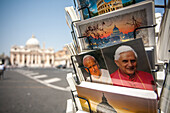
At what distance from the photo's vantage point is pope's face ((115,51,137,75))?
1.10 ft

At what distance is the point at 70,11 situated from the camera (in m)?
0.46

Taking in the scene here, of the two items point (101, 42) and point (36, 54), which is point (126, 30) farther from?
point (36, 54)

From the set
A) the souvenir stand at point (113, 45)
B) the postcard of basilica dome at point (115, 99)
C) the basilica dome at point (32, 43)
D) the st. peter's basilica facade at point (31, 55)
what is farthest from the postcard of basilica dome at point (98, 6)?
the basilica dome at point (32, 43)

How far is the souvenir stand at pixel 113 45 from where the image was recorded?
327 mm

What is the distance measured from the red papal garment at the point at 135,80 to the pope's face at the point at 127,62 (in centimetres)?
2

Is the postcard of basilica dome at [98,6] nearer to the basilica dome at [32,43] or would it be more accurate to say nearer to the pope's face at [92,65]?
the pope's face at [92,65]

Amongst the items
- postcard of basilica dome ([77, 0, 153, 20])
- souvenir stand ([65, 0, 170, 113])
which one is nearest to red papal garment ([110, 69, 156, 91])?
souvenir stand ([65, 0, 170, 113])

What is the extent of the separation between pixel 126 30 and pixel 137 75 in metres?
0.17

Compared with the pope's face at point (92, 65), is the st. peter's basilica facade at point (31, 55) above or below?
above

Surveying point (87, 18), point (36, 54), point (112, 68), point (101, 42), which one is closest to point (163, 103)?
point (112, 68)

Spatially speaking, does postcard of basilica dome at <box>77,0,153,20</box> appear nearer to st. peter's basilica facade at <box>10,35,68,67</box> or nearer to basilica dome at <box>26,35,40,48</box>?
st. peter's basilica facade at <box>10,35,68,67</box>

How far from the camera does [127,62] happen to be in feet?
1.14

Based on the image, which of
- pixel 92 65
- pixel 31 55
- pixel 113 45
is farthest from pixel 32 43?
pixel 113 45

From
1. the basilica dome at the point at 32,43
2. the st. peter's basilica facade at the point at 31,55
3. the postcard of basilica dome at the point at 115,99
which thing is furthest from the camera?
the basilica dome at the point at 32,43
